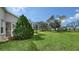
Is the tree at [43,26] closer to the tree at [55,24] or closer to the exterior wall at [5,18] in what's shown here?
the tree at [55,24]

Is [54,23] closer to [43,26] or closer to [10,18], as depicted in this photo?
[43,26]

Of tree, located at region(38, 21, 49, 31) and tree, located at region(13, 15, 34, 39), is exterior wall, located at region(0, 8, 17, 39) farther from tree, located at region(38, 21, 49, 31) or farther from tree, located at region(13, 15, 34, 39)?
tree, located at region(38, 21, 49, 31)

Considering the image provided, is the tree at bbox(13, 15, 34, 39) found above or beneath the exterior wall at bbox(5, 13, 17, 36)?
beneath

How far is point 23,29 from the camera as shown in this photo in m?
3.36

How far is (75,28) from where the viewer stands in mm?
3324

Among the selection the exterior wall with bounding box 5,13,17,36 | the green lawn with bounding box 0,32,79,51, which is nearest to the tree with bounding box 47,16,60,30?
the green lawn with bounding box 0,32,79,51

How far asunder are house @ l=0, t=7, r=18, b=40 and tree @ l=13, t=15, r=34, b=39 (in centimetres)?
6

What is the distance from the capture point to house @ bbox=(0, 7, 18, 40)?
332 centimetres

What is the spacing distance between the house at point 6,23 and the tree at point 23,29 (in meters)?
0.06

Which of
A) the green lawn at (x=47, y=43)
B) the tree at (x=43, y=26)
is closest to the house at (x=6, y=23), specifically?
the green lawn at (x=47, y=43)

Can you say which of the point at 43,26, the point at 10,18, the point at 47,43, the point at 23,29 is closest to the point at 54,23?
the point at 43,26

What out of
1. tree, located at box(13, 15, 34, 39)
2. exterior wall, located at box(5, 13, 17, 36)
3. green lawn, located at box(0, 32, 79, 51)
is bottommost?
green lawn, located at box(0, 32, 79, 51)
